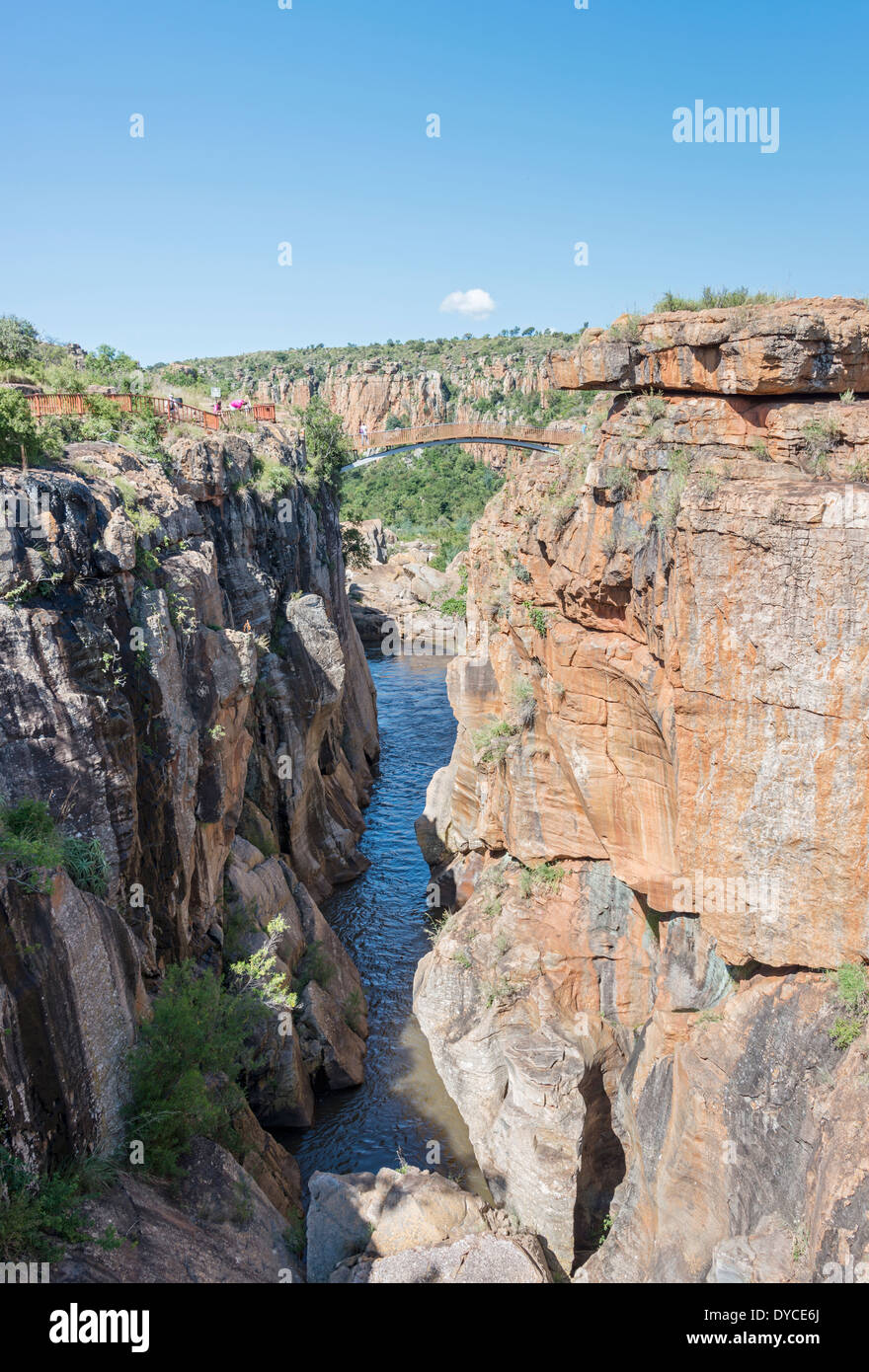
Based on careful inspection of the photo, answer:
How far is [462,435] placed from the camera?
129ft

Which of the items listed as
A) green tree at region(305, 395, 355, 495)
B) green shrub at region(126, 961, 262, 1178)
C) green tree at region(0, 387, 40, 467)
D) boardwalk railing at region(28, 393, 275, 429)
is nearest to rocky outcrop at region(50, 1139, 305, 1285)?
green shrub at region(126, 961, 262, 1178)

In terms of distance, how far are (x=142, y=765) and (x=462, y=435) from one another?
28432 millimetres

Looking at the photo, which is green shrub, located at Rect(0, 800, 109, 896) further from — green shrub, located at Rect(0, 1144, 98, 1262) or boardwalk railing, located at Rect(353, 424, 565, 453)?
boardwalk railing, located at Rect(353, 424, 565, 453)

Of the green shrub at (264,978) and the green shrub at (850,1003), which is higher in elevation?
the green shrub at (850,1003)

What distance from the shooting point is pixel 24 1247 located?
8.47 m

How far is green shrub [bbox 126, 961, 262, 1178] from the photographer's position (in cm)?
1137

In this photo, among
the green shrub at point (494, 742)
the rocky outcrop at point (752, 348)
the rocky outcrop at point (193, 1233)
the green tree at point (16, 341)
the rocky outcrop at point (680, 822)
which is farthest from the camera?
the green tree at point (16, 341)

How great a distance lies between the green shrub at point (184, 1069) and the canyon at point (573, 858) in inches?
11.0

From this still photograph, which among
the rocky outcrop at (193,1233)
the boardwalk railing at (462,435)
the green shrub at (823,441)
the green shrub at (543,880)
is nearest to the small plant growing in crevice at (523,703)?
the green shrub at (543,880)

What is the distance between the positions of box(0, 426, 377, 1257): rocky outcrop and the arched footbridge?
14.7 metres

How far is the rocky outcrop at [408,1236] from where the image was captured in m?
12.0

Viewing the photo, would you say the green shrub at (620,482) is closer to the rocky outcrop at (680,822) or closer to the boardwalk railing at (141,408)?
the rocky outcrop at (680,822)

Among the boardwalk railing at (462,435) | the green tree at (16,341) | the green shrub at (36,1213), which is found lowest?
the green shrub at (36,1213)
